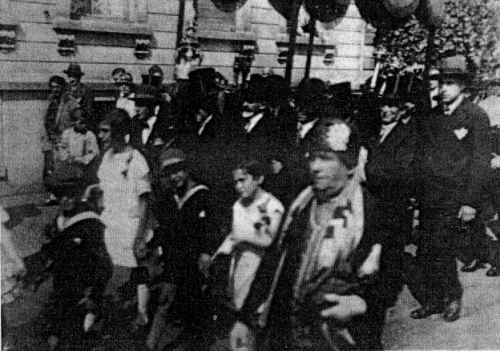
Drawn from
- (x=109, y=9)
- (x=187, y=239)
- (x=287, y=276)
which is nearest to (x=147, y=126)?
(x=187, y=239)

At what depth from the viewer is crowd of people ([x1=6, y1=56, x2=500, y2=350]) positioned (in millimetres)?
3014

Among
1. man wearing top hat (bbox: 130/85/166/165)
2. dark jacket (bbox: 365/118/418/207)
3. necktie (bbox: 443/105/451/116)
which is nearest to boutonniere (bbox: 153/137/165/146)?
man wearing top hat (bbox: 130/85/166/165)

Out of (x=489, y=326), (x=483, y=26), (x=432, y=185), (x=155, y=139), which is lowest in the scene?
(x=489, y=326)

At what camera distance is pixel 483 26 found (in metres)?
4.48

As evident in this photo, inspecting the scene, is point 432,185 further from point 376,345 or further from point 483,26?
point 483,26

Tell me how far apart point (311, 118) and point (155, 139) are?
117cm

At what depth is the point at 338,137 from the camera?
3281mm

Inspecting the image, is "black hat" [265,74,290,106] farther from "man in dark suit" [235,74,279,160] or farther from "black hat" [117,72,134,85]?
"black hat" [117,72,134,85]

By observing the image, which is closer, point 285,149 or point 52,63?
point 285,149

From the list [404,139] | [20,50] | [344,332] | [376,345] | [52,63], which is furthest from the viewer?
[52,63]

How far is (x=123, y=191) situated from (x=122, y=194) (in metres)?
0.02

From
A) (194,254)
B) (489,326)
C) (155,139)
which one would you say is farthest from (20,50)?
(489,326)

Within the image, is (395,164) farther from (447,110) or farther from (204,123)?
(204,123)

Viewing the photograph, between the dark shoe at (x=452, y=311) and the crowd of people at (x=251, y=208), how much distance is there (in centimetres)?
2
